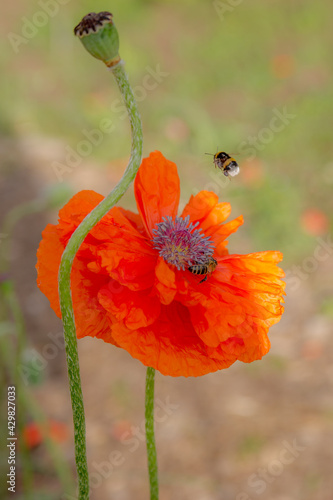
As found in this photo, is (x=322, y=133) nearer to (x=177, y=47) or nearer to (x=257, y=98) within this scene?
(x=257, y=98)

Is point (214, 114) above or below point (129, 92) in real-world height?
above

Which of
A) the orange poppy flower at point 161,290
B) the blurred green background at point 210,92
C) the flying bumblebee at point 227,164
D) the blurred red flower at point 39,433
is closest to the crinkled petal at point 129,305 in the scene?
the orange poppy flower at point 161,290

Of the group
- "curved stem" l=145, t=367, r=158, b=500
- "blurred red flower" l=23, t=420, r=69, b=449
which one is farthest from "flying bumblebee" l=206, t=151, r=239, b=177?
"blurred red flower" l=23, t=420, r=69, b=449

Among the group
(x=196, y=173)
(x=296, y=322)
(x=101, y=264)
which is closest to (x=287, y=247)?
(x=296, y=322)

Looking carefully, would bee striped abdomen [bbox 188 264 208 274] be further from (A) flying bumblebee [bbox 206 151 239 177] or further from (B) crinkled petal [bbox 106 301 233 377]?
(A) flying bumblebee [bbox 206 151 239 177]

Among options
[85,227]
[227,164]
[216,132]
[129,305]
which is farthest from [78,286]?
[216,132]

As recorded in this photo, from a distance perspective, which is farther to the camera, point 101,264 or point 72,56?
point 72,56

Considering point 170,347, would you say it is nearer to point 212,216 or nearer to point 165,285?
point 165,285

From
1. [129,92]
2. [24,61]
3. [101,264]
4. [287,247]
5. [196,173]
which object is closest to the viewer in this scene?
[129,92]
